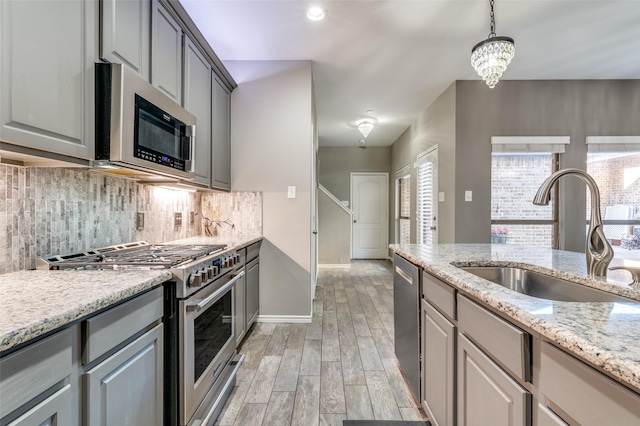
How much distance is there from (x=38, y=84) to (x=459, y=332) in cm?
178

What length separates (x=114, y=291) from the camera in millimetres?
943

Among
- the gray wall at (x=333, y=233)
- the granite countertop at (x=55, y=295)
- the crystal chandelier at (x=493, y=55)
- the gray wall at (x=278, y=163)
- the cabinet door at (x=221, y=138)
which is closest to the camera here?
the granite countertop at (x=55, y=295)

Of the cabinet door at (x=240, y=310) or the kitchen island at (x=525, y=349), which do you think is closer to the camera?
the kitchen island at (x=525, y=349)

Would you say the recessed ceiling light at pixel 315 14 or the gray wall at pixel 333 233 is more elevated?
the recessed ceiling light at pixel 315 14

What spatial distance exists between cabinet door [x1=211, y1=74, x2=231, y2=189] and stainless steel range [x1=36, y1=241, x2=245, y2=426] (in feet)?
3.31

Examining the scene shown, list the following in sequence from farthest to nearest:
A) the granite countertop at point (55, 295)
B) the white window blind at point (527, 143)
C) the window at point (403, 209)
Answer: the window at point (403, 209) → the white window blind at point (527, 143) → the granite countertop at point (55, 295)

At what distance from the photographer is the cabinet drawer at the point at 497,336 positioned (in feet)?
Result: 2.59

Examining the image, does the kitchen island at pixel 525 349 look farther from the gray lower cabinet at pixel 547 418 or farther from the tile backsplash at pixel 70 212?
the tile backsplash at pixel 70 212

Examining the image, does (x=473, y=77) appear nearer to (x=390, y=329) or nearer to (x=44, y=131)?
(x=390, y=329)

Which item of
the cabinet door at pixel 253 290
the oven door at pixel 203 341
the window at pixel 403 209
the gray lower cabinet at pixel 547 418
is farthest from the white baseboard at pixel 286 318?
the window at pixel 403 209

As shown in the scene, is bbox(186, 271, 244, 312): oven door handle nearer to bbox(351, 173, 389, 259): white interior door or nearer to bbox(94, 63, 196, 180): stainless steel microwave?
bbox(94, 63, 196, 180): stainless steel microwave

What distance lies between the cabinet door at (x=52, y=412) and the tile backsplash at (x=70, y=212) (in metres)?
0.75

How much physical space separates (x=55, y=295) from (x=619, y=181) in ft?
16.4

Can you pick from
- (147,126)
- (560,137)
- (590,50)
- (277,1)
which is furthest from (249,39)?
(560,137)
